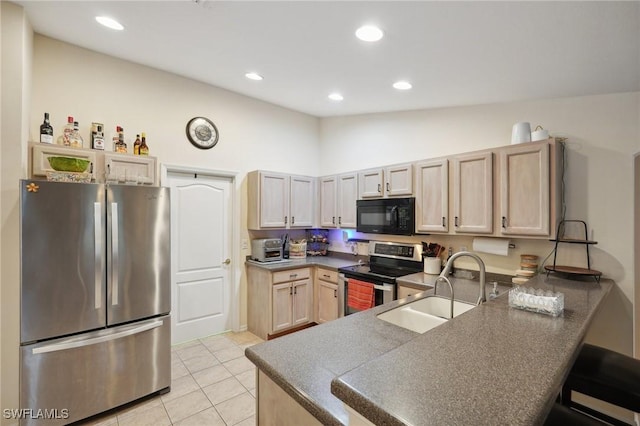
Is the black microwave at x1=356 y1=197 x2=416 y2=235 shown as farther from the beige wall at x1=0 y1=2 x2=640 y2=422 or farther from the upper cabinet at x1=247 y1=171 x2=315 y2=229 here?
the upper cabinet at x1=247 y1=171 x2=315 y2=229

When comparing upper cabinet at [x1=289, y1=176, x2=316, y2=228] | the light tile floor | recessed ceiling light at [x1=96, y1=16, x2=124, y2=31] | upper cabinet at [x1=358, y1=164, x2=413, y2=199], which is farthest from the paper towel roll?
recessed ceiling light at [x1=96, y1=16, x2=124, y2=31]

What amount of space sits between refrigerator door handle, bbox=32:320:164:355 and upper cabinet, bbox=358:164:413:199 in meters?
2.63

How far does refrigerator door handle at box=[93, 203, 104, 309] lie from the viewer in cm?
215

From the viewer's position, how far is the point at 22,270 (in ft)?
6.24

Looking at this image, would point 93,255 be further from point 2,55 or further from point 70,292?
point 2,55

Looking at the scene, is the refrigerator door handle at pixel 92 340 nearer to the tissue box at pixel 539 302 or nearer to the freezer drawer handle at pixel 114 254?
the freezer drawer handle at pixel 114 254

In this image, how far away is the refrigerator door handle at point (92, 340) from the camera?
1974 millimetres

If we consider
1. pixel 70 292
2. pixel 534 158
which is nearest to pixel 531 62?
pixel 534 158

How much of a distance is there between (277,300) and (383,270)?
1334mm

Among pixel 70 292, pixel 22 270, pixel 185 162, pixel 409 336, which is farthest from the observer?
pixel 185 162

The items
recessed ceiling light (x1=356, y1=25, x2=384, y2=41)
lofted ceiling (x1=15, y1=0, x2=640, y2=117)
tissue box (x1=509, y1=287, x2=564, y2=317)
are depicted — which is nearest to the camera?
tissue box (x1=509, y1=287, x2=564, y2=317)

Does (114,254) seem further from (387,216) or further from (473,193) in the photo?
(473,193)

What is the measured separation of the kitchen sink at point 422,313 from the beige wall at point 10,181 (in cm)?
261

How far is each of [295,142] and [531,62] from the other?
10.1ft
